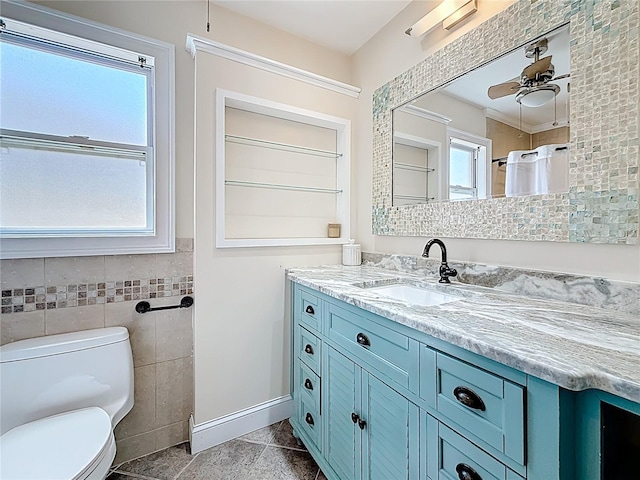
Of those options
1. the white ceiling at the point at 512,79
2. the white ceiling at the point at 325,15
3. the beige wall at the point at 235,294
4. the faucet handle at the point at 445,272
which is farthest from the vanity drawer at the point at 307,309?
the white ceiling at the point at 325,15

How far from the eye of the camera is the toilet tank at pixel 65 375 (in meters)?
1.25

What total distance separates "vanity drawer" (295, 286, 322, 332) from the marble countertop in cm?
20

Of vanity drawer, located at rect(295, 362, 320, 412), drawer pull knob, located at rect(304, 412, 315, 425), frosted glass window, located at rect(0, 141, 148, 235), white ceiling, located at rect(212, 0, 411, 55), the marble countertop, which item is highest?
white ceiling, located at rect(212, 0, 411, 55)

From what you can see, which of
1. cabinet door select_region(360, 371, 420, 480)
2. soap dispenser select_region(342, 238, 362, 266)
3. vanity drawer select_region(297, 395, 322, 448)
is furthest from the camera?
soap dispenser select_region(342, 238, 362, 266)

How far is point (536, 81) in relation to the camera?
1236mm

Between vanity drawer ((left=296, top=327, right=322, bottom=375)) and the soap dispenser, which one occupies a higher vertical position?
the soap dispenser

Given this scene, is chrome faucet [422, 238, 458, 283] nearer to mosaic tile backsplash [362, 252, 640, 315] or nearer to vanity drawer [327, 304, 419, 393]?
mosaic tile backsplash [362, 252, 640, 315]

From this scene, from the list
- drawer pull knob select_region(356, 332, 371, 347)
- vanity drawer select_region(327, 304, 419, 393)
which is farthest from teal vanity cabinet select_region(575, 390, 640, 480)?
drawer pull knob select_region(356, 332, 371, 347)

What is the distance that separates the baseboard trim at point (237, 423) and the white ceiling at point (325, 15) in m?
2.54

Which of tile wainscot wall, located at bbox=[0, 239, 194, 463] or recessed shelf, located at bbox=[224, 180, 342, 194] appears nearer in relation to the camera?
tile wainscot wall, located at bbox=[0, 239, 194, 463]

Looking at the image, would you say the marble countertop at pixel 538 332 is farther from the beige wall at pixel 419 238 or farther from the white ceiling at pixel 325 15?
the white ceiling at pixel 325 15

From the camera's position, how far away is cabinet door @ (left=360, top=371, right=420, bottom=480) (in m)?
0.95

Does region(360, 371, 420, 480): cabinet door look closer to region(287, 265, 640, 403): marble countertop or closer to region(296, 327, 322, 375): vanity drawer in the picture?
region(287, 265, 640, 403): marble countertop

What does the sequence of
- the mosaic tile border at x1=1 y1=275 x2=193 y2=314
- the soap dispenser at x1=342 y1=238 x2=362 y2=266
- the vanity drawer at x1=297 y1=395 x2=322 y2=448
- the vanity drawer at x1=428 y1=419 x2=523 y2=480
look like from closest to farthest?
the vanity drawer at x1=428 y1=419 x2=523 y2=480 → the mosaic tile border at x1=1 y1=275 x2=193 y2=314 → the vanity drawer at x1=297 y1=395 x2=322 y2=448 → the soap dispenser at x1=342 y1=238 x2=362 y2=266
